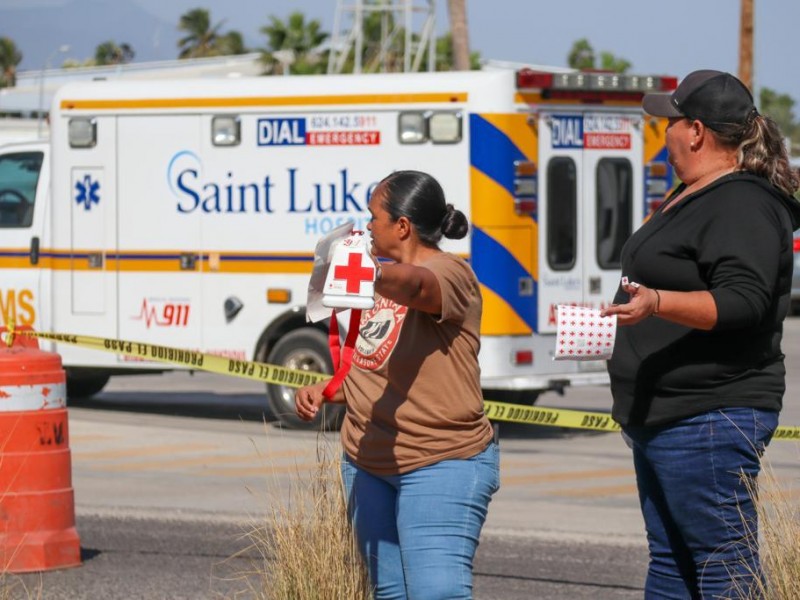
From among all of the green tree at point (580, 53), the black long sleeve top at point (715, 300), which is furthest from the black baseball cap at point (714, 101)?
the green tree at point (580, 53)

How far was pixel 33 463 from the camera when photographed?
23.9 ft

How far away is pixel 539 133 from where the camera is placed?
1220cm

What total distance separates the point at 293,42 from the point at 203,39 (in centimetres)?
4130

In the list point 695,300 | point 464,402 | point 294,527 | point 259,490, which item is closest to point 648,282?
point 695,300

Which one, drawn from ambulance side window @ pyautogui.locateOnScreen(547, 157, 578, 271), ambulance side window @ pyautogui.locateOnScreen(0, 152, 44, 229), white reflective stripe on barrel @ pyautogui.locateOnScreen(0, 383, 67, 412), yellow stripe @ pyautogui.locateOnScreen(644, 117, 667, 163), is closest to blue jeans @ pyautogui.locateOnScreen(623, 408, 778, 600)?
white reflective stripe on barrel @ pyautogui.locateOnScreen(0, 383, 67, 412)

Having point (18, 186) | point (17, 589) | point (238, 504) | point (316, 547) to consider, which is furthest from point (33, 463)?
point (18, 186)

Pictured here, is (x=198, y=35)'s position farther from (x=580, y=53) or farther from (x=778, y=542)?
(x=778, y=542)

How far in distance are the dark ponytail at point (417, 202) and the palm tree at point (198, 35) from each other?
95.7 meters

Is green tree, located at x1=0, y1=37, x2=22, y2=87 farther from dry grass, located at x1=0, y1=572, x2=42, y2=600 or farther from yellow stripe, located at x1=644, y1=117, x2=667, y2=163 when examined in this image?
dry grass, located at x1=0, y1=572, x2=42, y2=600

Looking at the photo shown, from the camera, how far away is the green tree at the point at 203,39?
9894cm

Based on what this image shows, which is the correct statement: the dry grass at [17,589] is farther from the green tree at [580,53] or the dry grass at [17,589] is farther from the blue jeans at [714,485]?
the green tree at [580,53]

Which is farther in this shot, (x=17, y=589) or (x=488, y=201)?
(x=488, y=201)

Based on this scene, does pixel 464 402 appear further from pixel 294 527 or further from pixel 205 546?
pixel 205 546

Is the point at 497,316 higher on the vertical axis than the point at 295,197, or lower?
lower
